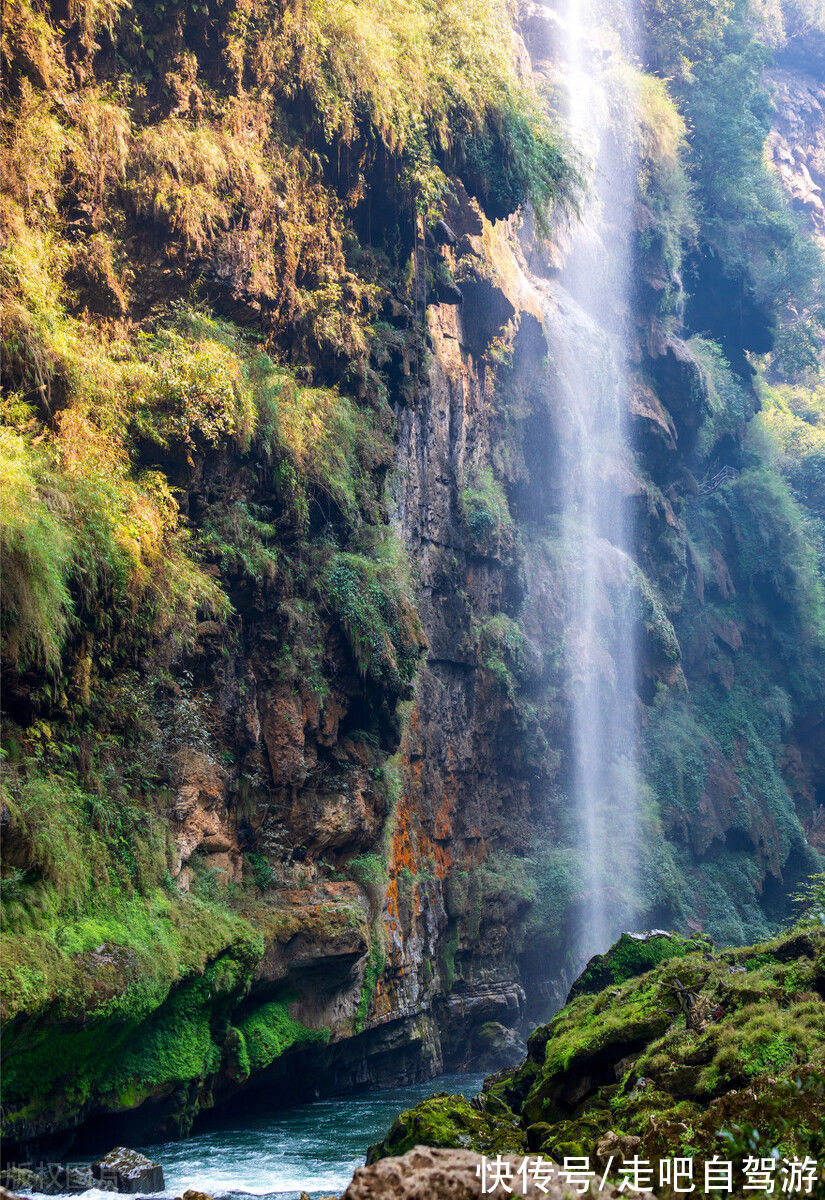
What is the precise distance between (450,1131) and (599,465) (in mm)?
25280

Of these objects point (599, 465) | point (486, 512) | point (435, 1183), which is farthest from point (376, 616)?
point (599, 465)

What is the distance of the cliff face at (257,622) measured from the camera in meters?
10.3

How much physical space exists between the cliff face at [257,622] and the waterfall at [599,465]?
47.8 inches

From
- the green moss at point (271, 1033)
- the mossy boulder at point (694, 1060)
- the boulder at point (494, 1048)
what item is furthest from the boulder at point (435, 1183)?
the boulder at point (494, 1048)

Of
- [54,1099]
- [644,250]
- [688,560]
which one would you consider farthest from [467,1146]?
[644,250]

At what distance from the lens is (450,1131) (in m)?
8.01

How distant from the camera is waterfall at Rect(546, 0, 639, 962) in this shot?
89.2 feet

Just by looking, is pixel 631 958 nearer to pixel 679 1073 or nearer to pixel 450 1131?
pixel 679 1073

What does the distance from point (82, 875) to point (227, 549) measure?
5.29 meters

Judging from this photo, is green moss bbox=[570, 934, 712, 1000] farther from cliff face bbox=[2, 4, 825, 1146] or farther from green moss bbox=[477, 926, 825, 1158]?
cliff face bbox=[2, 4, 825, 1146]

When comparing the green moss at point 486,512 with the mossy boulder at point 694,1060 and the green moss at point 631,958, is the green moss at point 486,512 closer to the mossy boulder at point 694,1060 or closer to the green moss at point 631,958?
the green moss at point 631,958

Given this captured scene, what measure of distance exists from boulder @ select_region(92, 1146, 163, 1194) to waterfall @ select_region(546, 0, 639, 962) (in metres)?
17.0

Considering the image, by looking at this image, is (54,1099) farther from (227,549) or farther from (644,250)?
(644,250)

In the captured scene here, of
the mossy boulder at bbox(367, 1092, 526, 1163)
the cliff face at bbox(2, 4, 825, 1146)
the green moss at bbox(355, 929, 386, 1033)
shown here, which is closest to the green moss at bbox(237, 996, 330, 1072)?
the cliff face at bbox(2, 4, 825, 1146)
